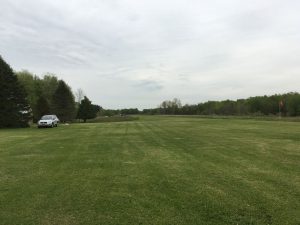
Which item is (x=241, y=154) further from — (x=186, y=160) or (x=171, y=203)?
(x=171, y=203)

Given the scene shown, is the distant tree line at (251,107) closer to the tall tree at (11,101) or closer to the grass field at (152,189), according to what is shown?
the tall tree at (11,101)

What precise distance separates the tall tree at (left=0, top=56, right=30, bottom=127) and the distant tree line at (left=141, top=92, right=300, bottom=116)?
187ft

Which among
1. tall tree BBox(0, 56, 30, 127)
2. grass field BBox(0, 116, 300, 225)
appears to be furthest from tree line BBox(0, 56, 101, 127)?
grass field BBox(0, 116, 300, 225)

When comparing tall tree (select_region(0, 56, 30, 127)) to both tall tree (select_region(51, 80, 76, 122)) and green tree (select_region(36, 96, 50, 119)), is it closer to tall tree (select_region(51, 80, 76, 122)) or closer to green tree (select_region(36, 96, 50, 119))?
green tree (select_region(36, 96, 50, 119))

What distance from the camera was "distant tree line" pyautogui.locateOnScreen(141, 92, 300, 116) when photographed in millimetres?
112750

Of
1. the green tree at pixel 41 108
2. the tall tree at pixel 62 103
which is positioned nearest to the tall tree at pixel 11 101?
the green tree at pixel 41 108

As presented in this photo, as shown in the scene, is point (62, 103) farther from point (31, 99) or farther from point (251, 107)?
point (251, 107)

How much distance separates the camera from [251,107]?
132500 mm

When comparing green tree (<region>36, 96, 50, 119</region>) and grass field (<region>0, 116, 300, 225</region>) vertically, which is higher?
green tree (<region>36, 96, 50, 119</region>)

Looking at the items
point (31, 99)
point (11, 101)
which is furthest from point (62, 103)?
point (11, 101)

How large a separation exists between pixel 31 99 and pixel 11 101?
33543 mm

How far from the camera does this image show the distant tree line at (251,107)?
370 feet

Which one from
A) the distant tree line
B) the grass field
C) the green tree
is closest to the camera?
the grass field

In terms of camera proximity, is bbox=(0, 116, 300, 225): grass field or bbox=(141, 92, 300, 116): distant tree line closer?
bbox=(0, 116, 300, 225): grass field
